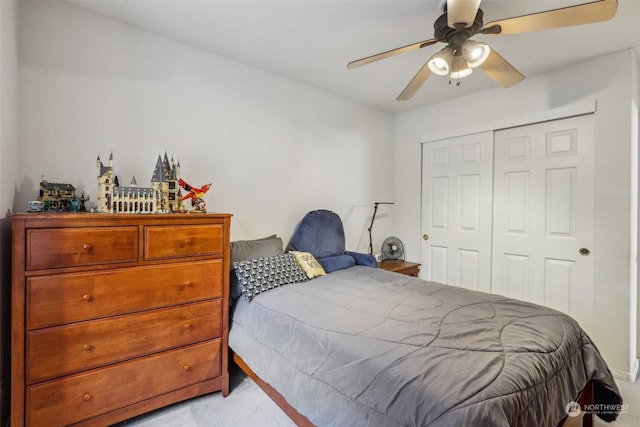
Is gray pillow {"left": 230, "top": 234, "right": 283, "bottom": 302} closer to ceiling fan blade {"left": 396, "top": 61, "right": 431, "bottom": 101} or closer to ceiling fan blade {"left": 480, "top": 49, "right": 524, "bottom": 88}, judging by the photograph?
ceiling fan blade {"left": 396, "top": 61, "right": 431, "bottom": 101}

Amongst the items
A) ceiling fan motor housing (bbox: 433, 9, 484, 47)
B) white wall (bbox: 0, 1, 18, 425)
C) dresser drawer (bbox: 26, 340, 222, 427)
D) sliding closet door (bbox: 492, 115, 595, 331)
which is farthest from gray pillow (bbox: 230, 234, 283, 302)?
sliding closet door (bbox: 492, 115, 595, 331)

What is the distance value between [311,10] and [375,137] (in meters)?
2.03

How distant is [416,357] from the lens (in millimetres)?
1171

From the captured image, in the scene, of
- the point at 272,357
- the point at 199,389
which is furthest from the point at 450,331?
the point at 199,389

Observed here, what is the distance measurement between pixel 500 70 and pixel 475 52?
1.13ft

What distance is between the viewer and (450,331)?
140 centimetres

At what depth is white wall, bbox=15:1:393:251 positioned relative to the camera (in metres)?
1.82

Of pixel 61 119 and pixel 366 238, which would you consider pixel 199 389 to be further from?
pixel 366 238

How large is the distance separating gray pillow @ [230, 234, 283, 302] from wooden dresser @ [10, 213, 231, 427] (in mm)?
118

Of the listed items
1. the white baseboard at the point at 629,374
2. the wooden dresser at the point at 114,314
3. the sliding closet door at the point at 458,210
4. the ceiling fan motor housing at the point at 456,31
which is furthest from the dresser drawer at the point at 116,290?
the white baseboard at the point at 629,374

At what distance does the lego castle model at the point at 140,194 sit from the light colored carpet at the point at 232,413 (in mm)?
1243

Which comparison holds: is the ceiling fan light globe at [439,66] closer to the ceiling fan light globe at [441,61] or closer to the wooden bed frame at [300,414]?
the ceiling fan light globe at [441,61]

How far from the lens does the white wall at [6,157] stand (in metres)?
1.46

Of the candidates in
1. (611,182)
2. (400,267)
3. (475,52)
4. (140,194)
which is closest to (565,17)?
(475,52)
